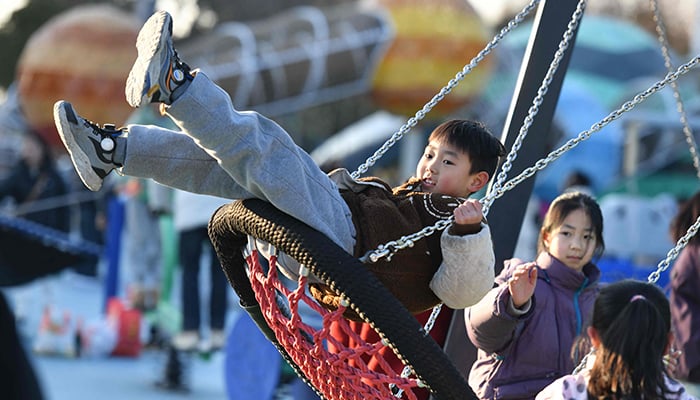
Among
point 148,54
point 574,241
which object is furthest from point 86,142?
point 574,241

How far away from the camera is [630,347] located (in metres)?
2.65

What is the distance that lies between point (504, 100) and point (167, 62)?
14134 millimetres

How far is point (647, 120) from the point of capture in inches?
623

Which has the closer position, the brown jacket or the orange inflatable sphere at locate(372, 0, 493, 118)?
the brown jacket

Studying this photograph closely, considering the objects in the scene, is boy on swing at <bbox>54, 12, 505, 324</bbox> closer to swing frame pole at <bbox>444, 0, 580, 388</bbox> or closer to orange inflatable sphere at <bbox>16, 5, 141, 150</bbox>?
swing frame pole at <bbox>444, 0, 580, 388</bbox>

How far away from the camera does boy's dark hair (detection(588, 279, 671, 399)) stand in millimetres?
2641

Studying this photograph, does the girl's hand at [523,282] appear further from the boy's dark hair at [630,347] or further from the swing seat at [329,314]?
the boy's dark hair at [630,347]

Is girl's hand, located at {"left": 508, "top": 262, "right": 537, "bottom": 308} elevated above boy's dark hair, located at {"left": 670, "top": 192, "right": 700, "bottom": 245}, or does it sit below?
below

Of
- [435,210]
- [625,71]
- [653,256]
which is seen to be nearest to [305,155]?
[435,210]

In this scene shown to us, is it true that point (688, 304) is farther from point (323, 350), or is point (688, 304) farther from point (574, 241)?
point (323, 350)

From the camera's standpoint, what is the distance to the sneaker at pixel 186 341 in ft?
25.6

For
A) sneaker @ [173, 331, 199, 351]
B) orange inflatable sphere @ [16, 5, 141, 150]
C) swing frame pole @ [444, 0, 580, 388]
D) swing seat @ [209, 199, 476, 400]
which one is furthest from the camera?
orange inflatable sphere @ [16, 5, 141, 150]

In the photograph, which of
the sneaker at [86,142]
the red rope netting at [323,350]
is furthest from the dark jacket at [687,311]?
the sneaker at [86,142]

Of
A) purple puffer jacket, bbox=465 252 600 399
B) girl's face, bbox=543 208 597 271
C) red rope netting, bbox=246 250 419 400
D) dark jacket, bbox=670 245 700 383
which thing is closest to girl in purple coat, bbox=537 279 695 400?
red rope netting, bbox=246 250 419 400
